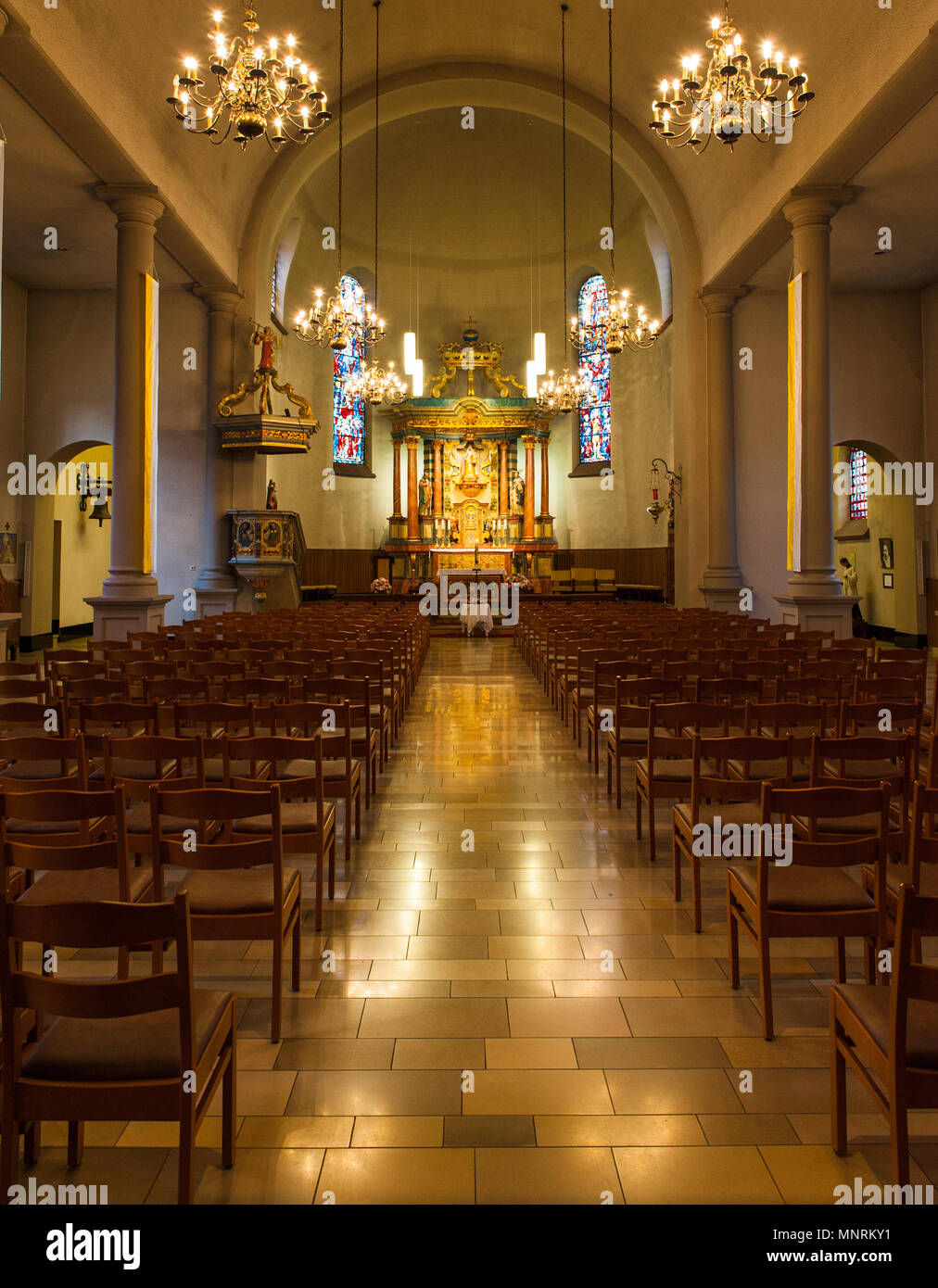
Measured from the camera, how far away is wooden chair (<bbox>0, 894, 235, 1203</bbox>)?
1.94 m

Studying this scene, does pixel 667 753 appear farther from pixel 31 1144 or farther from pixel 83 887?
pixel 31 1144

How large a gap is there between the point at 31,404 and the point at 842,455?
1634 centimetres

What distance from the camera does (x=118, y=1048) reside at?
2207 mm

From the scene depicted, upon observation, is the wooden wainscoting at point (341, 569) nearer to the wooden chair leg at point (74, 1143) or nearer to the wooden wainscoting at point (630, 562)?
the wooden wainscoting at point (630, 562)

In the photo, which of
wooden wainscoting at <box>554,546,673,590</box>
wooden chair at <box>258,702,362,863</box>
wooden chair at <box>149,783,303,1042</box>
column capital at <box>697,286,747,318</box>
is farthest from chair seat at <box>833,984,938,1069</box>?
wooden wainscoting at <box>554,546,673,590</box>

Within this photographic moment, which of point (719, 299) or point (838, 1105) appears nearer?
point (838, 1105)

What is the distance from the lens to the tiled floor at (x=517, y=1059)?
2.32m

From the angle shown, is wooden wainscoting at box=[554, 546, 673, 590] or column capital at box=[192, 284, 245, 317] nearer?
column capital at box=[192, 284, 245, 317]

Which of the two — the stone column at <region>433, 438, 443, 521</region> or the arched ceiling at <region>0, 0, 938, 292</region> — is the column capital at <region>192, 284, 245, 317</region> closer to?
the arched ceiling at <region>0, 0, 938, 292</region>

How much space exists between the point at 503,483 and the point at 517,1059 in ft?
81.9

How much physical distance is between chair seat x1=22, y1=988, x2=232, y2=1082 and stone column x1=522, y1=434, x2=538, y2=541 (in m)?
24.6

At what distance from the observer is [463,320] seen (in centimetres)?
2778

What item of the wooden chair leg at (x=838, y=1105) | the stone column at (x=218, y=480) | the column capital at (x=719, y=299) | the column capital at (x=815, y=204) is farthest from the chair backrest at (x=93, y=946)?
the column capital at (x=719, y=299)
